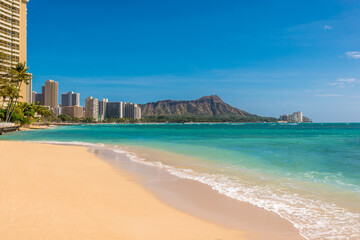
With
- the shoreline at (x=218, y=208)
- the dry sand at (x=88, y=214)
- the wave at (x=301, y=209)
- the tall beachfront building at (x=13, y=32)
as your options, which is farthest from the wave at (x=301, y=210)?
the tall beachfront building at (x=13, y=32)

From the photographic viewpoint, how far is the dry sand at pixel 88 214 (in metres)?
4.11

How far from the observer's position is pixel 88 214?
4.97 metres

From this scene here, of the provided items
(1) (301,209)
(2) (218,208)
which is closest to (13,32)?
(2) (218,208)

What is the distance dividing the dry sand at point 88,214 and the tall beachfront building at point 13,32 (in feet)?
310

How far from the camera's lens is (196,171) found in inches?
422

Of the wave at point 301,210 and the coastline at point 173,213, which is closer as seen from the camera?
the coastline at point 173,213

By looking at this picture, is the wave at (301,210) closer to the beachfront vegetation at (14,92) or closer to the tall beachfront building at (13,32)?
the beachfront vegetation at (14,92)

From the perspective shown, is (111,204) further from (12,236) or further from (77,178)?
(77,178)

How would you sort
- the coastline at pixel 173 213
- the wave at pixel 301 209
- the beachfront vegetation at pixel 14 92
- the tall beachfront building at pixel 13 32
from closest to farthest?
the coastline at pixel 173 213, the wave at pixel 301 209, the beachfront vegetation at pixel 14 92, the tall beachfront building at pixel 13 32

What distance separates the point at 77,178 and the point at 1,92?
52606 millimetres

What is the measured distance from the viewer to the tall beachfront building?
84.9m

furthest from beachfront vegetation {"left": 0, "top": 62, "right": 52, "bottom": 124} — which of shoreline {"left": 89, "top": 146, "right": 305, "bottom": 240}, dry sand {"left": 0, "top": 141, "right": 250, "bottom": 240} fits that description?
shoreline {"left": 89, "top": 146, "right": 305, "bottom": 240}

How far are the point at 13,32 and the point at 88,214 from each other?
4288 inches

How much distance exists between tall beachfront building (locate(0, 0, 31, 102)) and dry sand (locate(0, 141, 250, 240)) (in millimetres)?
94486
